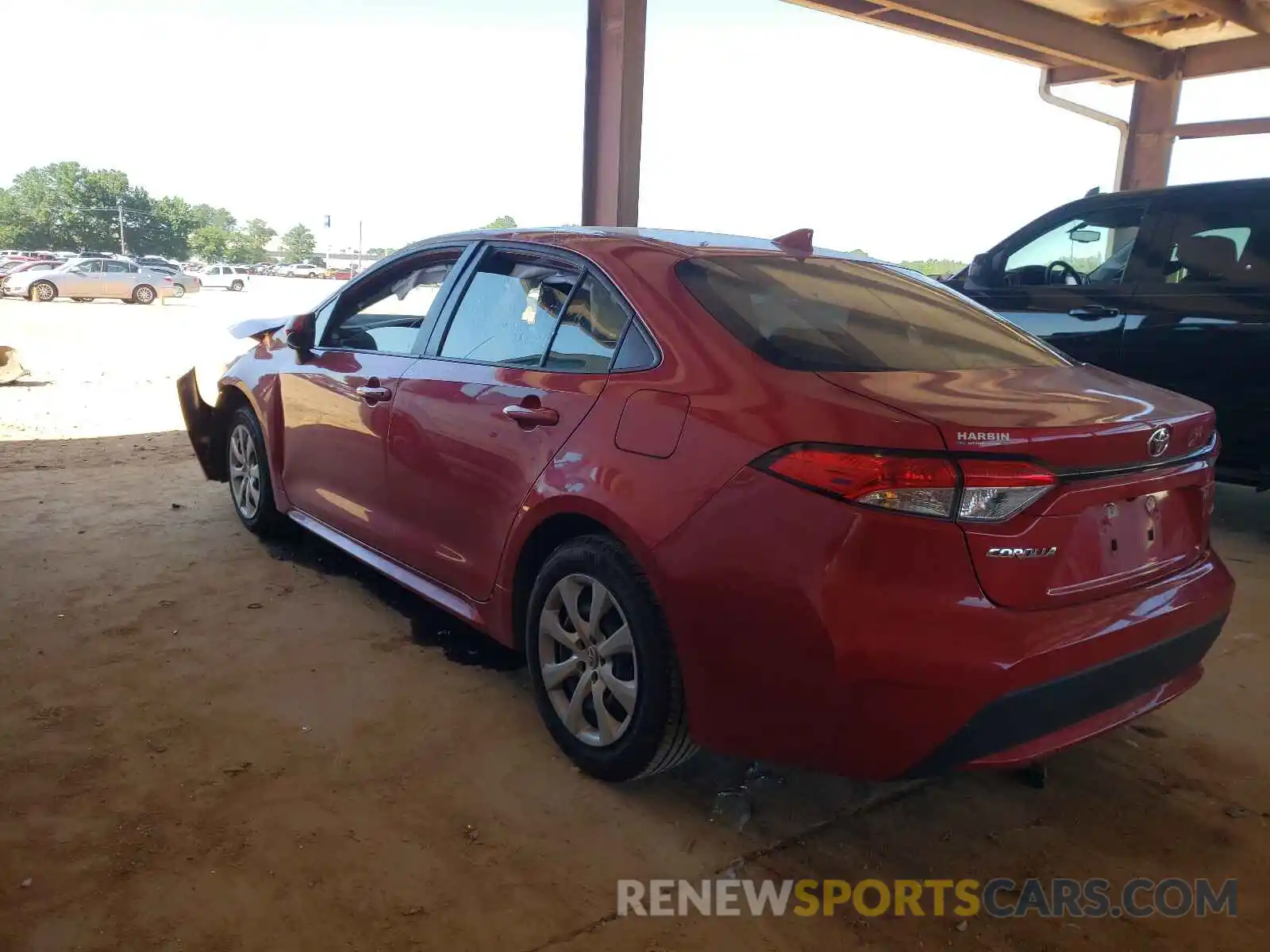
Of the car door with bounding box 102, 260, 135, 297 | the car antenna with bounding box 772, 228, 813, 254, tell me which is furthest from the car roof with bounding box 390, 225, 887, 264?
the car door with bounding box 102, 260, 135, 297

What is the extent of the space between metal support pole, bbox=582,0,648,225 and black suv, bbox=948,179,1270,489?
263 centimetres

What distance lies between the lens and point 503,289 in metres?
3.07

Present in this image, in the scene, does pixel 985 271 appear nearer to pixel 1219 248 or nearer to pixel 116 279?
pixel 1219 248

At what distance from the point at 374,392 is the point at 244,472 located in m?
1.62

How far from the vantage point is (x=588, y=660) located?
8.30 feet

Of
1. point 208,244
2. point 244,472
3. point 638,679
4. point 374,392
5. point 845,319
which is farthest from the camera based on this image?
point 208,244

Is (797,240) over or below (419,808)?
over

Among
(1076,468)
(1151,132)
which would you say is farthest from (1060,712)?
(1151,132)

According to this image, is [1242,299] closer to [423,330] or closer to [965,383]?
[965,383]

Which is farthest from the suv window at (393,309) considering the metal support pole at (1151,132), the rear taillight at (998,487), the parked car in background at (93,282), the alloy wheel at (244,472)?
the parked car in background at (93,282)

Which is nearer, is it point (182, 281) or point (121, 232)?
point (182, 281)

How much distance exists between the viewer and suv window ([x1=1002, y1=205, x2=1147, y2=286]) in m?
5.30

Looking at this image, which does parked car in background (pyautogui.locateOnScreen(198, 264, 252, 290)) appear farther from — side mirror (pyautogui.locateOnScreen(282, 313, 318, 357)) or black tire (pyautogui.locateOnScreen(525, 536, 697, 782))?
black tire (pyautogui.locateOnScreen(525, 536, 697, 782))

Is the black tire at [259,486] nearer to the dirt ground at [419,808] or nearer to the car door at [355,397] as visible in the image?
the car door at [355,397]
